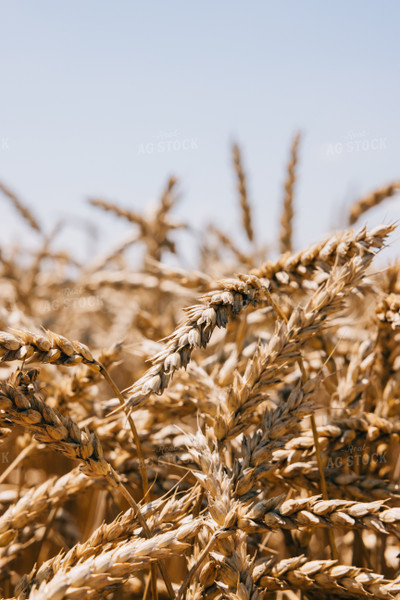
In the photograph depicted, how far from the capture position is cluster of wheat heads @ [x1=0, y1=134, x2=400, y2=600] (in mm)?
764

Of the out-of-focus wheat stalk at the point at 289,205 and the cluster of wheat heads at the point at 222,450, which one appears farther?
the out-of-focus wheat stalk at the point at 289,205

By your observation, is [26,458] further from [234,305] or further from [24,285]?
[24,285]

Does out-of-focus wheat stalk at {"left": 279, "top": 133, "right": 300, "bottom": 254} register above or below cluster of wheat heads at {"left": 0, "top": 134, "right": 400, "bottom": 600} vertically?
above

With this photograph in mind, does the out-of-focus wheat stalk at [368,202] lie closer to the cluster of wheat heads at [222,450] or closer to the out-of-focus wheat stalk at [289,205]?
the out-of-focus wheat stalk at [289,205]

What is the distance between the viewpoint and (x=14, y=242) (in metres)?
4.20

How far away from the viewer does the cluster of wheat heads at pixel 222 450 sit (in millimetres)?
764

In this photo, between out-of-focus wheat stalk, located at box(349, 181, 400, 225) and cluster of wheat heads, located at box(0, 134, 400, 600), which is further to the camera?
out-of-focus wheat stalk, located at box(349, 181, 400, 225)

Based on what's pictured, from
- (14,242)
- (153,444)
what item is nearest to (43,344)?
(153,444)

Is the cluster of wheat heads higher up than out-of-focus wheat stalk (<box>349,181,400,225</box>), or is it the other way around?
out-of-focus wheat stalk (<box>349,181,400,225</box>)

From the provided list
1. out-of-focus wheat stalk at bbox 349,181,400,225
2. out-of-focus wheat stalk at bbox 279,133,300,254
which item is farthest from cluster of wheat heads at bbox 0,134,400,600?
out-of-focus wheat stalk at bbox 349,181,400,225

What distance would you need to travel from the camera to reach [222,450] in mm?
886

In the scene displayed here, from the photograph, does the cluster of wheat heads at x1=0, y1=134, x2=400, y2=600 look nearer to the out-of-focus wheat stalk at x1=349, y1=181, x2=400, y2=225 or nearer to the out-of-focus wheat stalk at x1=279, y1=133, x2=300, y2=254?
the out-of-focus wheat stalk at x1=279, y1=133, x2=300, y2=254

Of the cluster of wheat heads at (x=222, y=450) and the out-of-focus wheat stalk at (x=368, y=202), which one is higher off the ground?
the out-of-focus wheat stalk at (x=368, y=202)

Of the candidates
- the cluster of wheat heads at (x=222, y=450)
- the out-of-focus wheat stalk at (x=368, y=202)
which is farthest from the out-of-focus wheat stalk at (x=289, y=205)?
the cluster of wheat heads at (x=222, y=450)
